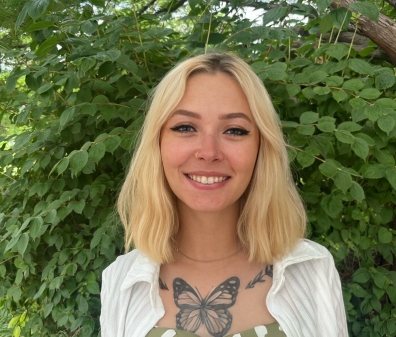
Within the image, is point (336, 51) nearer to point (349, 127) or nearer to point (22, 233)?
point (349, 127)

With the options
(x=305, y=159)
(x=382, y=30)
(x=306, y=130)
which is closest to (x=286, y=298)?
(x=305, y=159)

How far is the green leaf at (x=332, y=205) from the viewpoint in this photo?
1728 mm

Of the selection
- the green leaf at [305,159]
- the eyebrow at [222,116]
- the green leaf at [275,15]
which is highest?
the green leaf at [275,15]

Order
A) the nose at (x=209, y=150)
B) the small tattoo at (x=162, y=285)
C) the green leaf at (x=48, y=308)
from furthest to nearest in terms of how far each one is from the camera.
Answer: the green leaf at (x=48, y=308) < the small tattoo at (x=162, y=285) < the nose at (x=209, y=150)

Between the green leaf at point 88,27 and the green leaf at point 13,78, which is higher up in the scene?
the green leaf at point 88,27

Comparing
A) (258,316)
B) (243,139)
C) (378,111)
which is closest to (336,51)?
(378,111)

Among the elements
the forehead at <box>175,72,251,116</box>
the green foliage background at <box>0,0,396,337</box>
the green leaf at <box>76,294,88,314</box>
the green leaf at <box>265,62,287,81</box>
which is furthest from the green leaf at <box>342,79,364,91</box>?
the green leaf at <box>76,294,88,314</box>

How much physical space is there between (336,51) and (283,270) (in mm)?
832

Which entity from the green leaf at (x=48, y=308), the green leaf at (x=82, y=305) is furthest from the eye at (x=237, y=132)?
the green leaf at (x=48, y=308)

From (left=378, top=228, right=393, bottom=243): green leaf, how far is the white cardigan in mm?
360

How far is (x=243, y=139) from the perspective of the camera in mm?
1396

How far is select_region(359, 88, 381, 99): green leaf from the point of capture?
65.2 inches

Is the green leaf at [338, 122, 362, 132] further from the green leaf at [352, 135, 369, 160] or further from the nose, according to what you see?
the nose

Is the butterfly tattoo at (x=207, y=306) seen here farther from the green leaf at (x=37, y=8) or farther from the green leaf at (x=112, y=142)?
the green leaf at (x=37, y=8)
